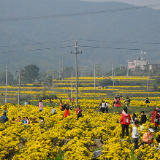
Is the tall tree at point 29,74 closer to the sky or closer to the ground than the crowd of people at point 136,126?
closer to the sky

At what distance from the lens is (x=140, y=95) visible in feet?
183

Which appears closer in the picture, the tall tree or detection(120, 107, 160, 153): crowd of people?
detection(120, 107, 160, 153): crowd of people

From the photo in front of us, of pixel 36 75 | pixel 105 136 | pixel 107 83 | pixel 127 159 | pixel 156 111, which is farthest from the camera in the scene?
pixel 36 75

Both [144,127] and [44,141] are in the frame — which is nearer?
[44,141]

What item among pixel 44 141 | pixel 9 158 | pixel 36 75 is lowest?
pixel 9 158

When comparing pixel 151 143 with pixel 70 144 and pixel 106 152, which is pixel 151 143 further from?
pixel 70 144

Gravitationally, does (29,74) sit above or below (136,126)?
above

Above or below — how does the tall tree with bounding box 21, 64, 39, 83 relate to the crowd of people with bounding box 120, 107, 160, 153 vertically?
above

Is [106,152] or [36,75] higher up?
[36,75]

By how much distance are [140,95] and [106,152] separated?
47402 mm

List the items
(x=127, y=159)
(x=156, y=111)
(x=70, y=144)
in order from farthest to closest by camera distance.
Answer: (x=156, y=111) < (x=70, y=144) < (x=127, y=159)

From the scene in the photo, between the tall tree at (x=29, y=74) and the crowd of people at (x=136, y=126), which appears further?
the tall tree at (x=29, y=74)

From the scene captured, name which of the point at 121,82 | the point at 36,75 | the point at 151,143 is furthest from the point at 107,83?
the point at 151,143

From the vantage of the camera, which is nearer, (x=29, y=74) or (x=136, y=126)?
(x=136, y=126)
